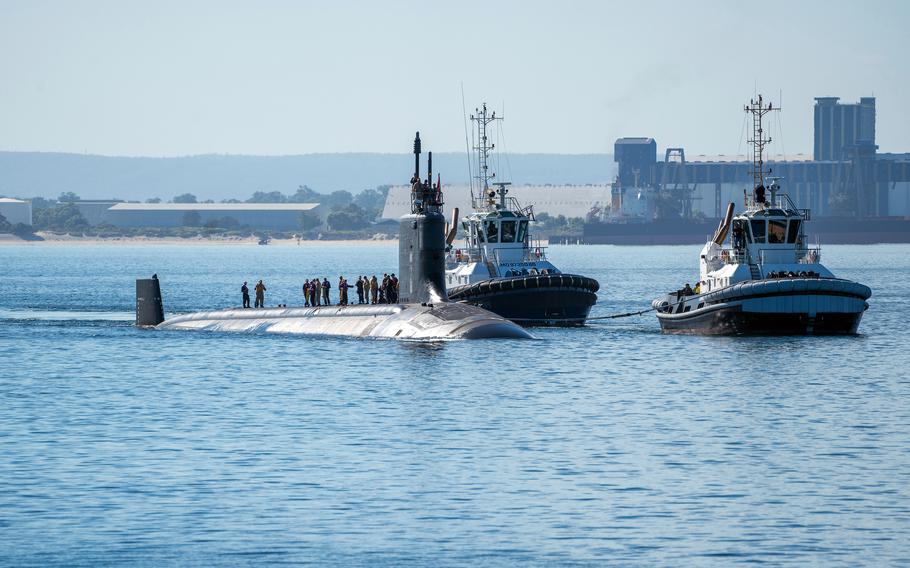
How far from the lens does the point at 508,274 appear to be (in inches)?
2655

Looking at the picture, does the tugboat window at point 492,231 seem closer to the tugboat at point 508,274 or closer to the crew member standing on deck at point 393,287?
the tugboat at point 508,274

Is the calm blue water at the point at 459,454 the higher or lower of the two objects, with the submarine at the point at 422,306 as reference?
lower

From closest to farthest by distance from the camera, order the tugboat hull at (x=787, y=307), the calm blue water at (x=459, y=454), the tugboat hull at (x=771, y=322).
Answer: the calm blue water at (x=459, y=454)
the tugboat hull at (x=787, y=307)
the tugboat hull at (x=771, y=322)

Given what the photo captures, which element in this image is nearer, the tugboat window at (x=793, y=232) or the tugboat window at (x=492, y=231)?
the tugboat window at (x=793, y=232)

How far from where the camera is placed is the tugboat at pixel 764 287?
177 ft

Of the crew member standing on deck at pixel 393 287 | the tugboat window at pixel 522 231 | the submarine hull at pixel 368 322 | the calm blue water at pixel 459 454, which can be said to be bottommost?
the calm blue water at pixel 459 454

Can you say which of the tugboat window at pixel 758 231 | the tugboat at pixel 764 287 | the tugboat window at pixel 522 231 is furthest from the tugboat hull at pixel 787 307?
the tugboat window at pixel 522 231

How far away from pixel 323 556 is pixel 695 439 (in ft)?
41.1

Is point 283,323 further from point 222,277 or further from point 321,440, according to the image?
point 222,277

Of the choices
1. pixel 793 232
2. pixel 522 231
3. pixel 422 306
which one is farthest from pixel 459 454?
pixel 522 231

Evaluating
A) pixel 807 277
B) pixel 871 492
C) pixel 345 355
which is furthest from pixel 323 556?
pixel 807 277

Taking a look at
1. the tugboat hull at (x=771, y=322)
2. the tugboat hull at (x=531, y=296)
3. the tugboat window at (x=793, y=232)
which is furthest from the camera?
the tugboat hull at (x=531, y=296)

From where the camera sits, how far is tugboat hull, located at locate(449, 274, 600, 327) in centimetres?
Answer: 6241

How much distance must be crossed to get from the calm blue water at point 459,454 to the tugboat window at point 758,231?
15.3 feet
